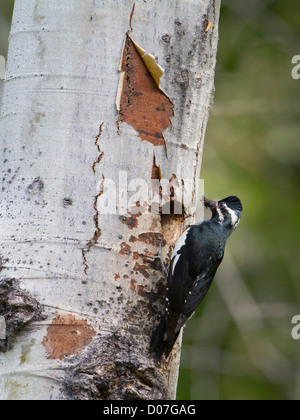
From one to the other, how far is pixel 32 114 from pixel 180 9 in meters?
0.74

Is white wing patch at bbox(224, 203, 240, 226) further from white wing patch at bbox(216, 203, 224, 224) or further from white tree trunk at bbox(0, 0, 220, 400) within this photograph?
white tree trunk at bbox(0, 0, 220, 400)

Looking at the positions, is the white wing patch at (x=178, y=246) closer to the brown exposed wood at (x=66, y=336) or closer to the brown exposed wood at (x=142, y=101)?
the brown exposed wood at (x=142, y=101)

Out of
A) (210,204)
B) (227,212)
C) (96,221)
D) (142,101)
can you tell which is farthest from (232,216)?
(96,221)

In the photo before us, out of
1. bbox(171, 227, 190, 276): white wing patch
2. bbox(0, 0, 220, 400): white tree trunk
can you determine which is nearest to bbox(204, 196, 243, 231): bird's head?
bbox(171, 227, 190, 276): white wing patch

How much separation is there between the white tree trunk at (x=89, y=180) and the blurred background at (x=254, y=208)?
3769 mm

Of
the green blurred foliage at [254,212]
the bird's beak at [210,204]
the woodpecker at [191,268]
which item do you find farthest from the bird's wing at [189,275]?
the green blurred foliage at [254,212]

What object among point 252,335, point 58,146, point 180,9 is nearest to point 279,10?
point 252,335

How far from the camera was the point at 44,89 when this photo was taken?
3.07 m

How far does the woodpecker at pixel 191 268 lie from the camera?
3.10 meters

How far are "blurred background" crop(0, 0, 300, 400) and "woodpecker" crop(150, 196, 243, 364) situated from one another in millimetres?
2880

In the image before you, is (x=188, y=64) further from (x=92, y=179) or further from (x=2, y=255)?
(x=2, y=255)

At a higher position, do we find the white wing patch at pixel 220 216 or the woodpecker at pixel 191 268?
the white wing patch at pixel 220 216

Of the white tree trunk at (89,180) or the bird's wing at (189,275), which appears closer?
the white tree trunk at (89,180)

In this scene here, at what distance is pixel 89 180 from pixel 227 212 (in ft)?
4.24
